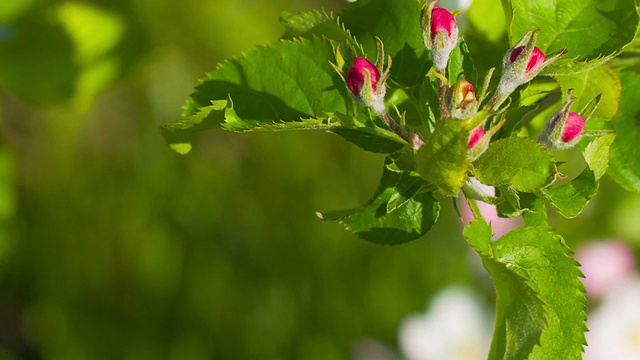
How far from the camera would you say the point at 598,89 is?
0.47 metres

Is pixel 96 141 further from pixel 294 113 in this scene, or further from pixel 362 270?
pixel 294 113

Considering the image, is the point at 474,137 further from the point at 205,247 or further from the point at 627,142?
the point at 205,247

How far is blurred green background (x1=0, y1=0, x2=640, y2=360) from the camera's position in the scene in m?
1.38

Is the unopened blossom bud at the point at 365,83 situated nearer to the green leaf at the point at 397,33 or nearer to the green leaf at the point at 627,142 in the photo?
the green leaf at the point at 397,33

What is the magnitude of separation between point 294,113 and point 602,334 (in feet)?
2.70

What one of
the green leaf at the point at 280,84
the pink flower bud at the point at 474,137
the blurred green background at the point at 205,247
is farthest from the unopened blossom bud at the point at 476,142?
the blurred green background at the point at 205,247

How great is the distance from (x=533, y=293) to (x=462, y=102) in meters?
0.09

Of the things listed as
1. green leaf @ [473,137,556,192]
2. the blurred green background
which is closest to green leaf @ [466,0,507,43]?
green leaf @ [473,137,556,192]

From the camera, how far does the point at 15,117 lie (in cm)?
173

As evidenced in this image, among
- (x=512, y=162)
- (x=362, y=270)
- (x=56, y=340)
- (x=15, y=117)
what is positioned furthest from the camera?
(x=15, y=117)

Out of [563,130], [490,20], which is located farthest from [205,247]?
[563,130]

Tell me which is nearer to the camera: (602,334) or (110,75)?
(110,75)

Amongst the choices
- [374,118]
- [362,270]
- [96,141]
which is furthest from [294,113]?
[96,141]

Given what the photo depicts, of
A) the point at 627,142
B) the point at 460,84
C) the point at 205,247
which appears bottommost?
the point at 205,247
